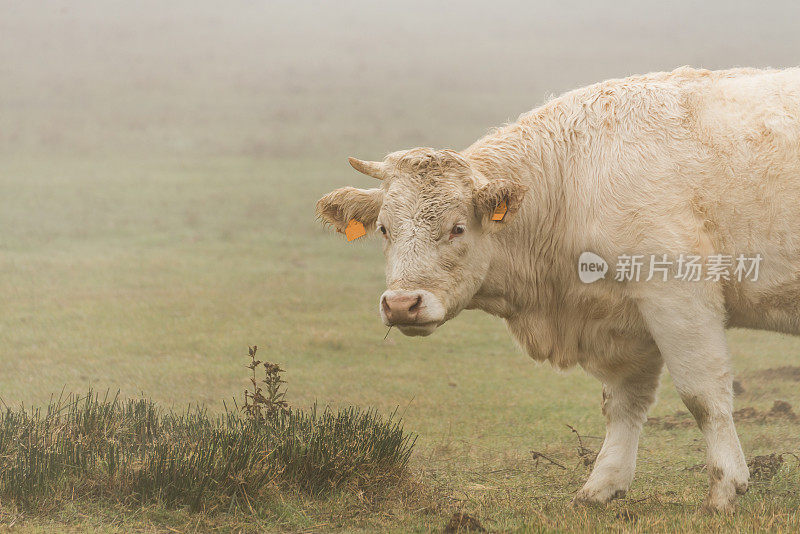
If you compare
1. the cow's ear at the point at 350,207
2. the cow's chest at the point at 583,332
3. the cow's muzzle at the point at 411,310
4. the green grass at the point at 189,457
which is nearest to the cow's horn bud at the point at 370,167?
the cow's ear at the point at 350,207

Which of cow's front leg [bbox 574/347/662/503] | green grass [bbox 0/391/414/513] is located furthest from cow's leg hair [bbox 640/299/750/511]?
green grass [bbox 0/391/414/513]

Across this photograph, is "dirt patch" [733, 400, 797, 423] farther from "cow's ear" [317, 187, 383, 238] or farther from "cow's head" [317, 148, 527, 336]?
"cow's ear" [317, 187, 383, 238]

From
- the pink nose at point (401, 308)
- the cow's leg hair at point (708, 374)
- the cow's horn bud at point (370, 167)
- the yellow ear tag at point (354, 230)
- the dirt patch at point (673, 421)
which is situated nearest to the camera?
the pink nose at point (401, 308)

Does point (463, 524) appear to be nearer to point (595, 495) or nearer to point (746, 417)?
point (595, 495)

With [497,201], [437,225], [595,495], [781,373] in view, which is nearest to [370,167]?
[437,225]

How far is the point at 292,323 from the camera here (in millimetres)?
12422

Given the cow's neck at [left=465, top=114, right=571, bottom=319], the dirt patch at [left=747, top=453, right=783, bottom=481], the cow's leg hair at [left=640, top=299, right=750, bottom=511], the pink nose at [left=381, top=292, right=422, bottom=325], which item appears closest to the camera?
the pink nose at [left=381, top=292, right=422, bottom=325]

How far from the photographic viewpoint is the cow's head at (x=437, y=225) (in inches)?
219

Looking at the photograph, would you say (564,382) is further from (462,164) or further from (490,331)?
(462,164)

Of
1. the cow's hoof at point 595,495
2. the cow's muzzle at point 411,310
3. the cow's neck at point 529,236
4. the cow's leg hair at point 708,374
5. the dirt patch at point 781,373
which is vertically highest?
the cow's neck at point 529,236

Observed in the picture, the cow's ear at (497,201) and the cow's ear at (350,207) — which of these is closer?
the cow's ear at (497,201)

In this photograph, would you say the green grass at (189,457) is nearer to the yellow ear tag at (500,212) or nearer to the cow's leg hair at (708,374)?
the yellow ear tag at (500,212)

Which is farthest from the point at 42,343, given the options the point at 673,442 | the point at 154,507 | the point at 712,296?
the point at 712,296

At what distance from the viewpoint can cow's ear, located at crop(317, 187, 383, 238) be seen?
642cm
